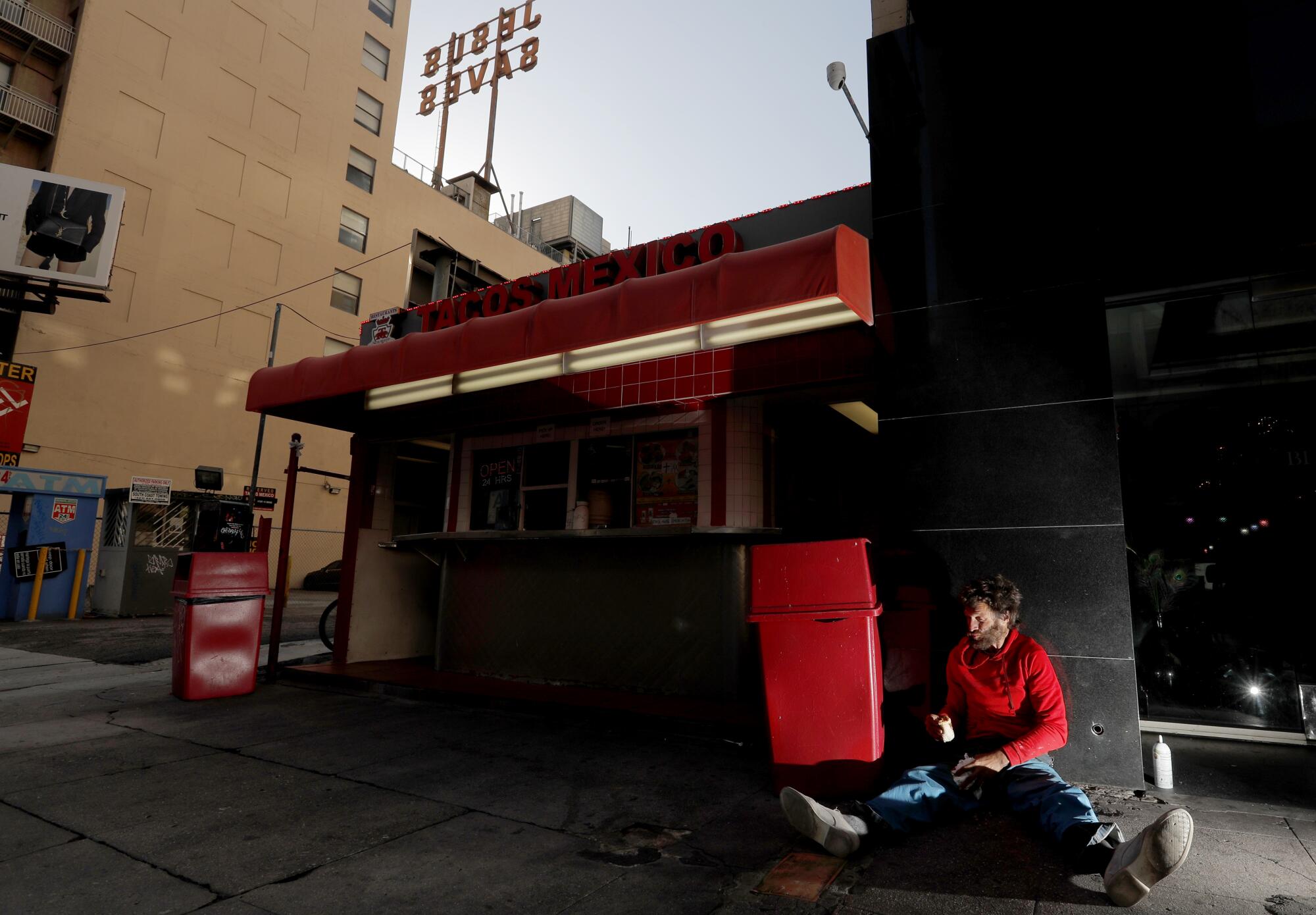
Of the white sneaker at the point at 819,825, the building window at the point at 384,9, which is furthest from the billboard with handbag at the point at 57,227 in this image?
the white sneaker at the point at 819,825

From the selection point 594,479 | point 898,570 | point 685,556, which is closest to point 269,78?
point 594,479

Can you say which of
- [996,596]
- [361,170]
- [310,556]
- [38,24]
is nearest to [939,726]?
[996,596]

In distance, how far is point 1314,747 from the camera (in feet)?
15.3

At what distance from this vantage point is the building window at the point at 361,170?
88.0 ft

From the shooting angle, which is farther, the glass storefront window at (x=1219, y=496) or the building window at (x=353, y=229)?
the building window at (x=353, y=229)

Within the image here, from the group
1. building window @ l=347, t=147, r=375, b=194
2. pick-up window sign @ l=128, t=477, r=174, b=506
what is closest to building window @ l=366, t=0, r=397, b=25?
building window @ l=347, t=147, r=375, b=194

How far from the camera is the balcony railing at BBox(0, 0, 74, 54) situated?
18625 millimetres

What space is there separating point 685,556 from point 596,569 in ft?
3.89

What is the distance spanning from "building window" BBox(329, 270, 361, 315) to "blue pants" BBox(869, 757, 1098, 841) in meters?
26.6

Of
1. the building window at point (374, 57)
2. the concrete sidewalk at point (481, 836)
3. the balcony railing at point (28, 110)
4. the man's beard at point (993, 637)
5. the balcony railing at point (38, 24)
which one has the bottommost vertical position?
the concrete sidewalk at point (481, 836)

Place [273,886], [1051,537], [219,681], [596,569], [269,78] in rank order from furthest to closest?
[269,78], [596,569], [219,681], [1051,537], [273,886]

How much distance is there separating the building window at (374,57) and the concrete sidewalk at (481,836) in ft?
98.8

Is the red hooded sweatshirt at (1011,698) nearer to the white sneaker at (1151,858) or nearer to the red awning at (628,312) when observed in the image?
the white sneaker at (1151,858)

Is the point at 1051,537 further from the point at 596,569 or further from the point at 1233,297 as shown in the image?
the point at 596,569
